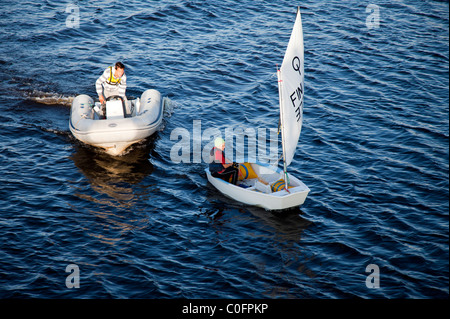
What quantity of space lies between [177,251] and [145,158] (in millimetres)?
4065

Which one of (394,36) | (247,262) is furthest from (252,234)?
(394,36)

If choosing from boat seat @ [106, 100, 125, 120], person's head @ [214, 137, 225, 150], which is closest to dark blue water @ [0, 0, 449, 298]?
boat seat @ [106, 100, 125, 120]

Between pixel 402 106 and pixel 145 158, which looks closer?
pixel 145 158

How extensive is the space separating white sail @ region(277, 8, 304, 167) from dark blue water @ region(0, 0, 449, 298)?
173 centimetres

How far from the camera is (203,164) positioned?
13.8 m

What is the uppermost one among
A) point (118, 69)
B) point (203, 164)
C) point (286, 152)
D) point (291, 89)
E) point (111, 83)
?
point (291, 89)

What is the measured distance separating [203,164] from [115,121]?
267 cm

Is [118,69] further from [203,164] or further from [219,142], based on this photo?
[219,142]

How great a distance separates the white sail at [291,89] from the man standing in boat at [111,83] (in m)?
5.13

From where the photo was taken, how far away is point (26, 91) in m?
16.4

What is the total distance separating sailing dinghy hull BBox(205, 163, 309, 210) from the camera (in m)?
11.4

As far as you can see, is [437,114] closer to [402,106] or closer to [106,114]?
[402,106]

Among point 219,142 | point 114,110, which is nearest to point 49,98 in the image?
point 114,110

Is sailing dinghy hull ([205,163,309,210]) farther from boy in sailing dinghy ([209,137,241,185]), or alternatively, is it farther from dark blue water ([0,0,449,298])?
dark blue water ([0,0,449,298])
